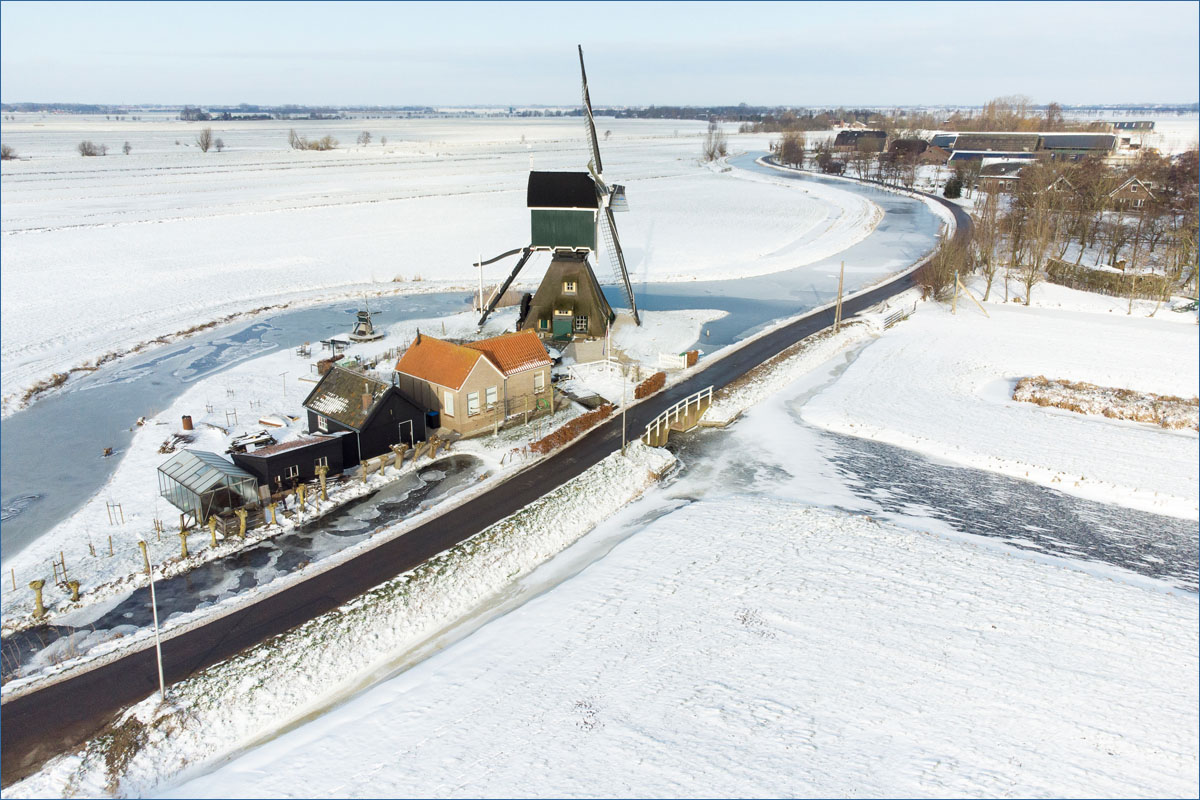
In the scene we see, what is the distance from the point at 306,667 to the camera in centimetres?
1720

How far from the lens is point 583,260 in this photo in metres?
39.2

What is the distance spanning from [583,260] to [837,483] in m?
18.1

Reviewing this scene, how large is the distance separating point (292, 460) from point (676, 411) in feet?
49.3

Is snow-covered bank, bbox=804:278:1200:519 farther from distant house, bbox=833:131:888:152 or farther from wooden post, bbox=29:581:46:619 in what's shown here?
distant house, bbox=833:131:888:152

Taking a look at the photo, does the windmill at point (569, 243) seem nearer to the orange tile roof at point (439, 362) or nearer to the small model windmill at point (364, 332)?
the small model windmill at point (364, 332)

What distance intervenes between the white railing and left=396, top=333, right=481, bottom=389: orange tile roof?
24.4ft

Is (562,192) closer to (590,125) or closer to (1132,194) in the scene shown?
(590,125)

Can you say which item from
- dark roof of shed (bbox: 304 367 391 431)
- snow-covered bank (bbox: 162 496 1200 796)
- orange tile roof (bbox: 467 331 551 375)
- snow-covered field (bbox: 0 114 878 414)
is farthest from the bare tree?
dark roof of shed (bbox: 304 367 391 431)

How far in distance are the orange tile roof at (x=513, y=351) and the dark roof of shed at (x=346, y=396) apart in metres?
4.39

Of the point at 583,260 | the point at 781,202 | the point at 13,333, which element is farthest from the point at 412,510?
the point at 781,202

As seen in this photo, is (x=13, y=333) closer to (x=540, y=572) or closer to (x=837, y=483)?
(x=540, y=572)

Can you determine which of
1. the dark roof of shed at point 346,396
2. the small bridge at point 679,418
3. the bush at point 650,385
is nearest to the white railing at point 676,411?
the small bridge at point 679,418

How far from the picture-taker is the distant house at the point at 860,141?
148750 mm

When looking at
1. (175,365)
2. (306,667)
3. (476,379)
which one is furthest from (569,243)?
(306,667)
